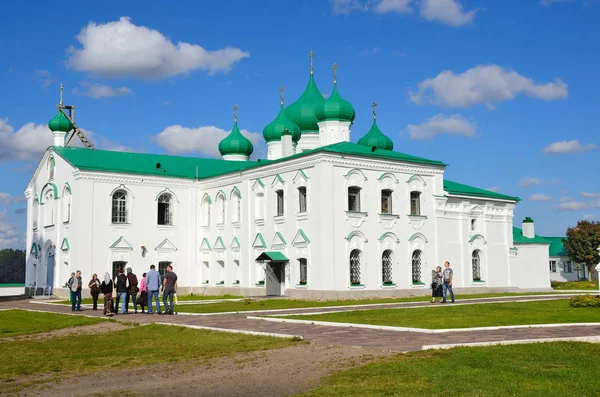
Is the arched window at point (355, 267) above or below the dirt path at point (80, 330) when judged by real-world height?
above

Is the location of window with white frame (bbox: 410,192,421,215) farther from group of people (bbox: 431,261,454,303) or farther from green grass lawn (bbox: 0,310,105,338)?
green grass lawn (bbox: 0,310,105,338)

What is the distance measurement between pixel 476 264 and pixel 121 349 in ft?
87.7

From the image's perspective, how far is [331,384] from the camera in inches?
340

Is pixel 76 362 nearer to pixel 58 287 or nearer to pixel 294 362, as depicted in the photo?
pixel 294 362

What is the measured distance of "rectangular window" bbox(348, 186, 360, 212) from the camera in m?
31.5

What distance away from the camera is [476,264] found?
3641 cm

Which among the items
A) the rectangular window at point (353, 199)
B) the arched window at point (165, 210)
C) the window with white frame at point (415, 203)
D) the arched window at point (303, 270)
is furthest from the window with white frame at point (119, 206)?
the window with white frame at point (415, 203)

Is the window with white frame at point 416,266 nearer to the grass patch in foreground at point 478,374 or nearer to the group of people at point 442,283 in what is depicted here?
the group of people at point 442,283

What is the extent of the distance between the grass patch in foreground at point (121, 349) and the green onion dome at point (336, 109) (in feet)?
73.3

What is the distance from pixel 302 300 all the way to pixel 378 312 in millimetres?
9827

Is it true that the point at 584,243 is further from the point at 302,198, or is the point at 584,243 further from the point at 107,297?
the point at 107,297

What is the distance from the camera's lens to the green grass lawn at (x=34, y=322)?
1769 cm

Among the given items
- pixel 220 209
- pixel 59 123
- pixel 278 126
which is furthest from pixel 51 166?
pixel 278 126

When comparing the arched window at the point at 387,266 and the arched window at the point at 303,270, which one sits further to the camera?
the arched window at the point at 387,266
